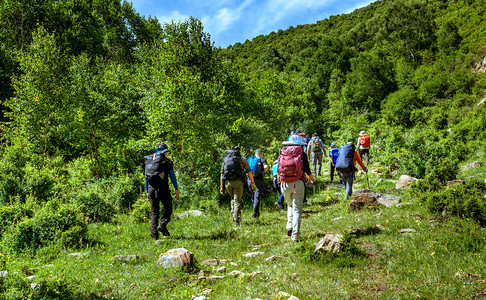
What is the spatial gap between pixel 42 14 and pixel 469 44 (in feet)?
193

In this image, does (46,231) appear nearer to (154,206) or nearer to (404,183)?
(154,206)

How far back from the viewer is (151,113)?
15.4 metres

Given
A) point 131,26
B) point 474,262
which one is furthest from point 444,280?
point 131,26

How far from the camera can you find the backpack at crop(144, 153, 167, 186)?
7.34m

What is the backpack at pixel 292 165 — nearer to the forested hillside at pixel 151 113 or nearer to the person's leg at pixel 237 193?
the person's leg at pixel 237 193

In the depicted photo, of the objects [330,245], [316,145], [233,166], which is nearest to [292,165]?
[330,245]

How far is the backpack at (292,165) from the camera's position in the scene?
20.7 feet

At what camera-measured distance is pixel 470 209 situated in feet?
20.5

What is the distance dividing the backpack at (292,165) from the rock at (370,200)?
3.45 meters

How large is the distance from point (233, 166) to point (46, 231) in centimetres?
590

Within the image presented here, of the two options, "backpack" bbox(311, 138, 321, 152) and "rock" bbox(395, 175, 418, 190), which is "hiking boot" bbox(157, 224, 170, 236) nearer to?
"rock" bbox(395, 175, 418, 190)

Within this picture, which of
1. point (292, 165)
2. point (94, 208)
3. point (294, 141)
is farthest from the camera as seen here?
point (94, 208)

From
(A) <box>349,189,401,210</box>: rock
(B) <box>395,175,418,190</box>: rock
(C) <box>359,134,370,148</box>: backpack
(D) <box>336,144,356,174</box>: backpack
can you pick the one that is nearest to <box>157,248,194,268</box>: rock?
(A) <box>349,189,401,210</box>: rock

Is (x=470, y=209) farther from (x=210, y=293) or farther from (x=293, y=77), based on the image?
(x=293, y=77)
